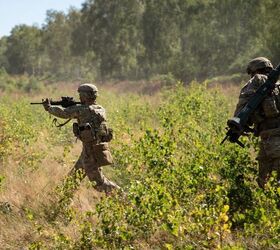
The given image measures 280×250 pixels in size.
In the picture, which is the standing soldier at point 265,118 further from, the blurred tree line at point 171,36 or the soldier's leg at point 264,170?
the blurred tree line at point 171,36

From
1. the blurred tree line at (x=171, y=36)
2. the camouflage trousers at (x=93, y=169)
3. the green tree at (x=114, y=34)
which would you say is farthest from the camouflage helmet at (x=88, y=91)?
the green tree at (x=114, y=34)

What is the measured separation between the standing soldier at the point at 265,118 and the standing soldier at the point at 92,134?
77.7 inches

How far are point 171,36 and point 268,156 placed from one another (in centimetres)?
3208

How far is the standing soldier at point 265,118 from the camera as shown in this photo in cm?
430

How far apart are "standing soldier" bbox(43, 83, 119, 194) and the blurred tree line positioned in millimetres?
→ 15709

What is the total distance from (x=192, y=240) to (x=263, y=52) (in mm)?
24238

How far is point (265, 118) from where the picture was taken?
4.47 meters

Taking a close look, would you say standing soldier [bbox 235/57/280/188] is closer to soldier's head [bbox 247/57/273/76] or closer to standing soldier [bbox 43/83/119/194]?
soldier's head [bbox 247/57/273/76]

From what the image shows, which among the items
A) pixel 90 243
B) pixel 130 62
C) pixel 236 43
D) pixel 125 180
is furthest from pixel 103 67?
pixel 90 243

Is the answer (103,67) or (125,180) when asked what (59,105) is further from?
(103,67)

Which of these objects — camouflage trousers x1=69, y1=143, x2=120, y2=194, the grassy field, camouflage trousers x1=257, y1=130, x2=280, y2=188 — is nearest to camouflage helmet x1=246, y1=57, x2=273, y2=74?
camouflage trousers x1=257, y1=130, x2=280, y2=188

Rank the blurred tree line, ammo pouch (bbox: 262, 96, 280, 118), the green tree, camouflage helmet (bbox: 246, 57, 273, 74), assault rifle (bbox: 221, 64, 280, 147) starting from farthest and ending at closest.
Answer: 1. the green tree
2. the blurred tree line
3. camouflage helmet (bbox: 246, 57, 273, 74)
4. ammo pouch (bbox: 262, 96, 280, 118)
5. assault rifle (bbox: 221, 64, 280, 147)

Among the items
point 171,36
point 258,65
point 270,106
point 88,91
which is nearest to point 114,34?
point 171,36

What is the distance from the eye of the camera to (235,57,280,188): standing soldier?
430 centimetres
